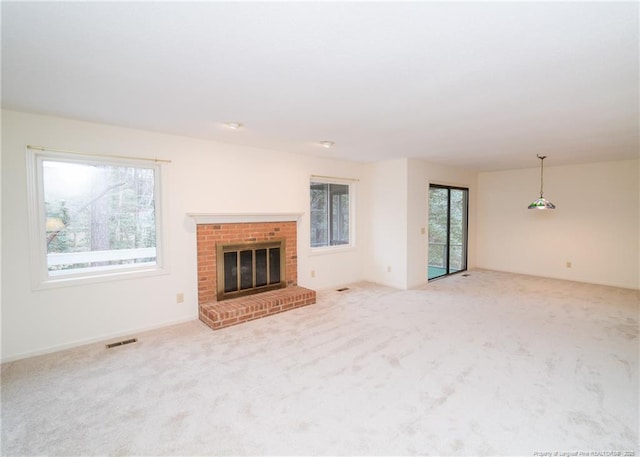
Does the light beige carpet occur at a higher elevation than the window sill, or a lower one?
lower

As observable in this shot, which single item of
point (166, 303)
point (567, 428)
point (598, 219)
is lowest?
point (567, 428)

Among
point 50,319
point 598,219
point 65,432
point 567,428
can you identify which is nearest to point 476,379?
point 567,428

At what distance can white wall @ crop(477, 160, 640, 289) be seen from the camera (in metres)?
5.57

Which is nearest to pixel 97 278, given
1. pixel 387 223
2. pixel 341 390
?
pixel 341 390

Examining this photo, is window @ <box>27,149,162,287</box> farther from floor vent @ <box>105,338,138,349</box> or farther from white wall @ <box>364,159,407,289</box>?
white wall @ <box>364,159,407,289</box>

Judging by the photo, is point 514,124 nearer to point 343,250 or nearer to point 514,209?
point 343,250

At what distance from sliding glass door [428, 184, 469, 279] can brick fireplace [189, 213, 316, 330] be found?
326 centimetres

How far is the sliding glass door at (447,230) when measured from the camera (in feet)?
21.5

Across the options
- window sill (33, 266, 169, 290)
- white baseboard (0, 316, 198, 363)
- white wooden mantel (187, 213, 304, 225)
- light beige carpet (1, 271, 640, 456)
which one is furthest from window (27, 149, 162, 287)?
light beige carpet (1, 271, 640, 456)

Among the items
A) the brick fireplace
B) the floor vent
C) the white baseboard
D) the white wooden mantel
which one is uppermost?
the white wooden mantel

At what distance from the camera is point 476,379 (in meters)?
2.63

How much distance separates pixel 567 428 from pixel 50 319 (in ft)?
14.4

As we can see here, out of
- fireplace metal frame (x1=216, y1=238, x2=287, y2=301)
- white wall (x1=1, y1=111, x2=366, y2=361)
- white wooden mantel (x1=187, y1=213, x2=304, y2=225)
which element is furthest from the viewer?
fireplace metal frame (x1=216, y1=238, x2=287, y2=301)

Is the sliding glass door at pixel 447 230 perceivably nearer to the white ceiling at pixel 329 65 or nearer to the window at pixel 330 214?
the window at pixel 330 214
